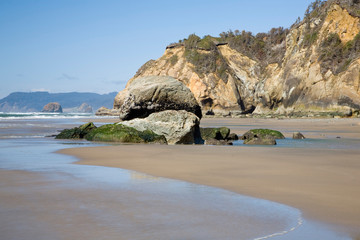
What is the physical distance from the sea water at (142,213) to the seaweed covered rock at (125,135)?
7476 mm

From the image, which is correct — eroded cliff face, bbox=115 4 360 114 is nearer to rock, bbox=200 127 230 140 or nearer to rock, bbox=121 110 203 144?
rock, bbox=200 127 230 140

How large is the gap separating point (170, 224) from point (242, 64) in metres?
67.8

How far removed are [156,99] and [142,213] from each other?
11.8 meters

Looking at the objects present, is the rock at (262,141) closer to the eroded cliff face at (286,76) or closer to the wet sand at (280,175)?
the wet sand at (280,175)

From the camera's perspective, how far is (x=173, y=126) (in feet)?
44.8

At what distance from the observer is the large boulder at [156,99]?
50.3 ft

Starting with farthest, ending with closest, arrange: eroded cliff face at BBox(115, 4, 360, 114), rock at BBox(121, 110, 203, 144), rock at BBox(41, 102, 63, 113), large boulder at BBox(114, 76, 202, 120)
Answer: rock at BBox(41, 102, 63, 113) → eroded cliff face at BBox(115, 4, 360, 114) → large boulder at BBox(114, 76, 202, 120) → rock at BBox(121, 110, 203, 144)

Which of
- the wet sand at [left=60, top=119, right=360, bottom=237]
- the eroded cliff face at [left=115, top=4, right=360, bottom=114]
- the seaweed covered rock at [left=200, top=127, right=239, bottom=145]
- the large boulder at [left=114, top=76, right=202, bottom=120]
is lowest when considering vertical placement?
the wet sand at [left=60, top=119, right=360, bottom=237]

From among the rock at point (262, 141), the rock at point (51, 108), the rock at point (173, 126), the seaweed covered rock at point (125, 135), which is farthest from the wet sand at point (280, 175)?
the rock at point (51, 108)

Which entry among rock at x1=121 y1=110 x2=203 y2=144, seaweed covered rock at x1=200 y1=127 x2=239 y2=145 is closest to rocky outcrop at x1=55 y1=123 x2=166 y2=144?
rock at x1=121 y1=110 x2=203 y2=144

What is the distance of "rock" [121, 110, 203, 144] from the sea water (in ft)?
25.9

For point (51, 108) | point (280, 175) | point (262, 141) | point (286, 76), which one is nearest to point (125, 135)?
point (262, 141)

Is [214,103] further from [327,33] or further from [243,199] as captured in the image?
[243,199]

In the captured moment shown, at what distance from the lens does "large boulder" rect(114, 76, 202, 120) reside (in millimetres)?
15328
